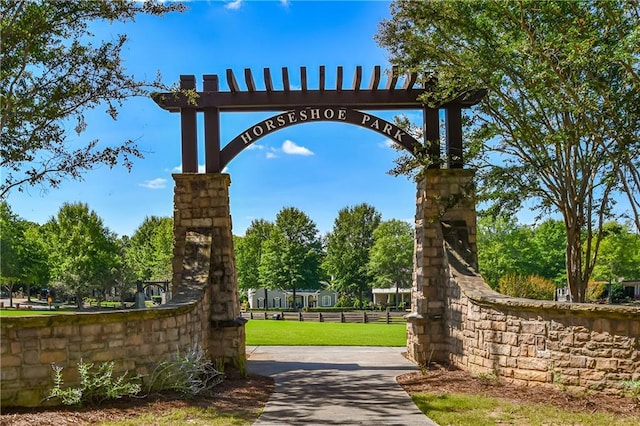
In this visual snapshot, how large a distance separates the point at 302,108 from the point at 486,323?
540 cm

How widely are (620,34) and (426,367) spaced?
20.8 ft

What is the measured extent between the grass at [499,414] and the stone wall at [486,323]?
0.87m

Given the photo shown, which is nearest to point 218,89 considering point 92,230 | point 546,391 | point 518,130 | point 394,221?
point 518,130

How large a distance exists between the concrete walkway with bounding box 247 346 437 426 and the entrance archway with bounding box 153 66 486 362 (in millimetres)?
1231

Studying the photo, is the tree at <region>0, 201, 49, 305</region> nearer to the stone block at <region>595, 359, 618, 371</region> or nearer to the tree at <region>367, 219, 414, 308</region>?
the tree at <region>367, 219, 414, 308</region>

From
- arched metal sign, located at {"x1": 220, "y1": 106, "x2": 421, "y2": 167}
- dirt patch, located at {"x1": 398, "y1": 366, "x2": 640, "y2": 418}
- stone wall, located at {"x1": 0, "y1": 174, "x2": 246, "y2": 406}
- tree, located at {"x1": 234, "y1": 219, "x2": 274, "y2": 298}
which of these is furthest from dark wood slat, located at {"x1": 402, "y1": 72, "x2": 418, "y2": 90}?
tree, located at {"x1": 234, "y1": 219, "x2": 274, "y2": 298}

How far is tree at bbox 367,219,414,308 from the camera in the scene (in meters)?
41.8

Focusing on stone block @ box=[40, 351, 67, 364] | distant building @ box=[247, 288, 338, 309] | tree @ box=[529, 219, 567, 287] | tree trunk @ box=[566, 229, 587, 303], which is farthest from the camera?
distant building @ box=[247, 288, 338, 309]

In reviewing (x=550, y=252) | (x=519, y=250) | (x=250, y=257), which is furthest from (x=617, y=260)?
(x=250, y=257)

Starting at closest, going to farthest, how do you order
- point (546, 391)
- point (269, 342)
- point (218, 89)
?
point (546, 391)
point (218, 89)
point (269, 342)

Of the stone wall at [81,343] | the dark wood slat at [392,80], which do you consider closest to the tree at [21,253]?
the stone wall at [81,343]

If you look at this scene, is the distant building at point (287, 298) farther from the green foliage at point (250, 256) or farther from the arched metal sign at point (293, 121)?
the arched metal sign at point (293, 121)

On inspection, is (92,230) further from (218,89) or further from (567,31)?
(567,31)

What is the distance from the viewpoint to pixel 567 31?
747 centimetres
